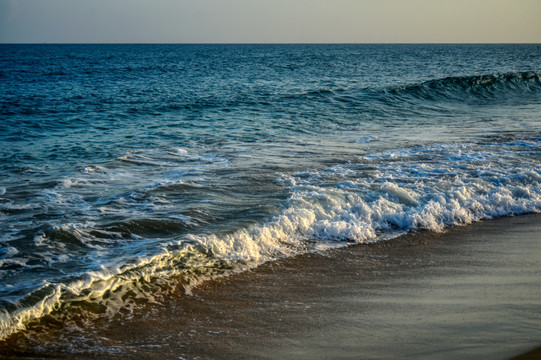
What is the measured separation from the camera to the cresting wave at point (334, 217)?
4367 millimetres

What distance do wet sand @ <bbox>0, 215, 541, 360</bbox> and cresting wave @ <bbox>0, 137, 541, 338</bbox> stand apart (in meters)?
0.34

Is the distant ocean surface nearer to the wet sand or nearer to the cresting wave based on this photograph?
the cresting wave

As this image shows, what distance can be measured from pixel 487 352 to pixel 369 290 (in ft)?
4.25

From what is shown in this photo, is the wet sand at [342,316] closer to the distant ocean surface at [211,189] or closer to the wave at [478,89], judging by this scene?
the distant ocean surface at [211,189]

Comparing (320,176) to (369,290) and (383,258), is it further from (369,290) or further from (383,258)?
(369,290)

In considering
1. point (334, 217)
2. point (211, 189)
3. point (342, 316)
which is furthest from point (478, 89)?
point (342, 316)

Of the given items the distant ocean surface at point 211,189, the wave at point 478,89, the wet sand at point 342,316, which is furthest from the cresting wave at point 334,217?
the wave at point 478,89

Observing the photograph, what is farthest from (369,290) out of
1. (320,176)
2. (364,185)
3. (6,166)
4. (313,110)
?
(313,110)

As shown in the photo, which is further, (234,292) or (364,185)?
(364,185)

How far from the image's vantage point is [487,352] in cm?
334

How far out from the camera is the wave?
2275cm

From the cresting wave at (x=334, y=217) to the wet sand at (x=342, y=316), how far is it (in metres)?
0.34

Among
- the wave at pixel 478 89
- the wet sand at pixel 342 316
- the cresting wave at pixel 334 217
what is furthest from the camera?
the wave at pixel 478 89

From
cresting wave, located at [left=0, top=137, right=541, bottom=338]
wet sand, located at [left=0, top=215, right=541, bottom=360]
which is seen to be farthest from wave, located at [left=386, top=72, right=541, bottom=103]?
wet sand, located at [left=0, top=215, right=541, bottom=360]
